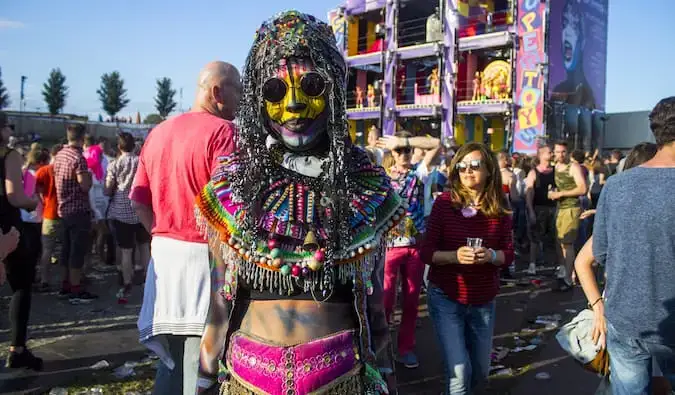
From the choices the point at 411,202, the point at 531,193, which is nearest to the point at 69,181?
the point at 411,202

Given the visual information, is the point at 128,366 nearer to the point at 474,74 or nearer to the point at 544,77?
the point at 544,77

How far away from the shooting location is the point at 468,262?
3.26 m

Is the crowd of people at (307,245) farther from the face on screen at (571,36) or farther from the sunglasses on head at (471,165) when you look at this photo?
the face on screen at (571,36)

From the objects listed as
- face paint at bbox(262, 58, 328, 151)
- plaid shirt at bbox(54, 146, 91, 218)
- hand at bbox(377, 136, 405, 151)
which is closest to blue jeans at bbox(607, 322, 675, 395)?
face paint at bbox(262, 58, 328, 151)

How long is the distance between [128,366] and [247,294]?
3.42m

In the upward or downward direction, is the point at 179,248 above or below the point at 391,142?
below

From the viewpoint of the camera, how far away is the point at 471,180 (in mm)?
3514

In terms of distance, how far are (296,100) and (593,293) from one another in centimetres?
195

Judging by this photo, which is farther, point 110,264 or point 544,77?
point 544,77

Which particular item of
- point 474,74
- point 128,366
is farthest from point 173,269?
point 474,74

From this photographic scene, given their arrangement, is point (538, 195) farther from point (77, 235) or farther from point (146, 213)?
point (146, 213)

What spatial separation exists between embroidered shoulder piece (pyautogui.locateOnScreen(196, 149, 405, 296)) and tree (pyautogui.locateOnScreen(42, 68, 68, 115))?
265ft

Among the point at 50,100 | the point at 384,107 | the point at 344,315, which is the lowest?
the point at 344,315

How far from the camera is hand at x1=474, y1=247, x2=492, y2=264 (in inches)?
128
